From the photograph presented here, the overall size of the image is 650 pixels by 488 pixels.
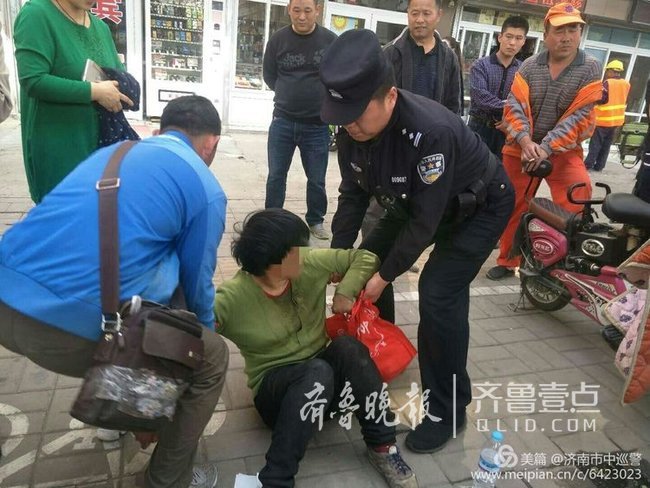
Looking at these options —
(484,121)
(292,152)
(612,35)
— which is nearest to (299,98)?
(292,152)

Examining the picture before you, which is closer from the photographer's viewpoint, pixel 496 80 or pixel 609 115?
pixel 496 80

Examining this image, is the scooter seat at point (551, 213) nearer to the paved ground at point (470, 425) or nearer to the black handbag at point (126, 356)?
the paved ground at point (470, 425)

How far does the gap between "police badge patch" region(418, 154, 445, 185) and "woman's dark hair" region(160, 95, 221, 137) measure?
75cm

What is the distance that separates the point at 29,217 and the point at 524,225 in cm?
296

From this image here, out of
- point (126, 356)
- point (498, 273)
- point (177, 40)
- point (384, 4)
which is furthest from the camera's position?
point (384, 4)

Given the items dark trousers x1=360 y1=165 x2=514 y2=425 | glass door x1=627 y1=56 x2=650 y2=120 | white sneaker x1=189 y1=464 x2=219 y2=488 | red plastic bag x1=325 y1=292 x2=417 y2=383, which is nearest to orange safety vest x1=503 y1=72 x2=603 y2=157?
dark trousers x1=360 y1=165 x2=514 y2=425

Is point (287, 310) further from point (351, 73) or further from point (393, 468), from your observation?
point (351, 73)

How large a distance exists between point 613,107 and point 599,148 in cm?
75

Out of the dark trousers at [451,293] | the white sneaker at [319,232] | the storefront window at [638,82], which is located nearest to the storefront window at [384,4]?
the white sneaker at [319,232]

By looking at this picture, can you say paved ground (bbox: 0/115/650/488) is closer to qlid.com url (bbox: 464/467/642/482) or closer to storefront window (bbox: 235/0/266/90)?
qlid.com url (bbox: 464/467/642/482)

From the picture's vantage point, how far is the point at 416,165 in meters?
1.93

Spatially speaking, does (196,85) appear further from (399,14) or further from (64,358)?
(64,358)

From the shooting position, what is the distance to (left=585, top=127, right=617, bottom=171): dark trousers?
873 cm

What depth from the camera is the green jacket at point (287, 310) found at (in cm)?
208
